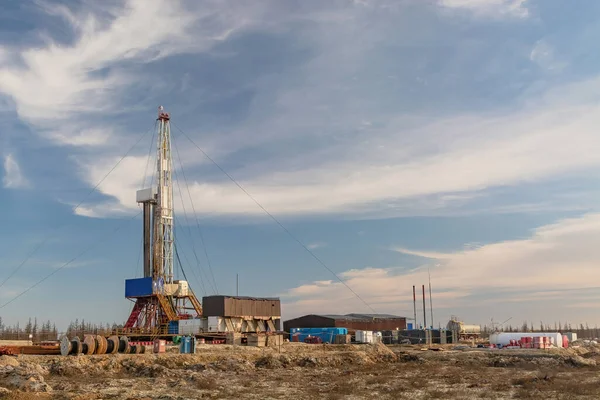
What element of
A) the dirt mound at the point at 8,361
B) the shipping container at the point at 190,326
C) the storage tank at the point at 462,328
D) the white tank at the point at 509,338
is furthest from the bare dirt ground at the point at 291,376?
the storage tank at the point at 462,328

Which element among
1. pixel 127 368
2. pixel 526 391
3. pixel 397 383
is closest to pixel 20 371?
pixel 127 368

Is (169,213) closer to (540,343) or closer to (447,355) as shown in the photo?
(447,355)

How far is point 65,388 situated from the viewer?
29.0 metres

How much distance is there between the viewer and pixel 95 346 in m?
42.3

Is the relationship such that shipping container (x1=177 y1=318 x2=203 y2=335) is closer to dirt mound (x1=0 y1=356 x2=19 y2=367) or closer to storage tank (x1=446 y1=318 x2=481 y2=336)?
dirt mound (x1=0 y1=356 x2=19 y2=367)

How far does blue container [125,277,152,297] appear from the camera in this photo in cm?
6706

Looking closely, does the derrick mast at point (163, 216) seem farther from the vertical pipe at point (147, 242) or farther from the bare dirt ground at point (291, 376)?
the bare dirt ground at point (291, 376)

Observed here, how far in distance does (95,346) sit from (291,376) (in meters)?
14.5

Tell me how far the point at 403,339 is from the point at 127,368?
4934 cm

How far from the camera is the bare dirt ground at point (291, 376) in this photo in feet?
94.6

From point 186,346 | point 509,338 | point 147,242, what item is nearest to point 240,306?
point 147,242

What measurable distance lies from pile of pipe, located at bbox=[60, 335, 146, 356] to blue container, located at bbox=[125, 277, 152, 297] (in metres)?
21.0

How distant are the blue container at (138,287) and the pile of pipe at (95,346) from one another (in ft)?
68.8

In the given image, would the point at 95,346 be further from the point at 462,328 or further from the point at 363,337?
the point at 462,328
